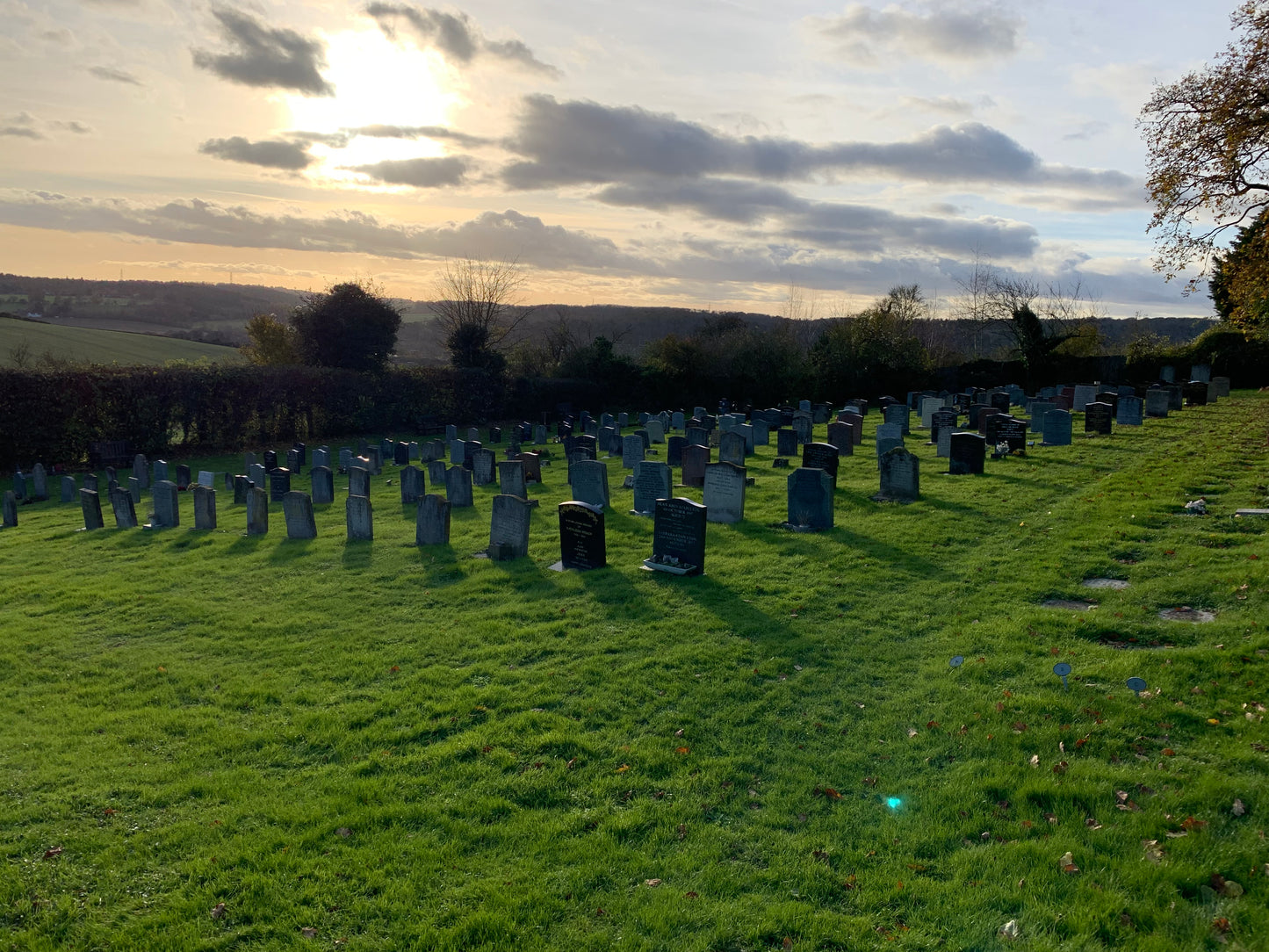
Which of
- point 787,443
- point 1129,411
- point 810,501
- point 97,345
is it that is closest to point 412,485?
point 810,501

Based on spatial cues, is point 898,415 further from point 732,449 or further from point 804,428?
point 732,449

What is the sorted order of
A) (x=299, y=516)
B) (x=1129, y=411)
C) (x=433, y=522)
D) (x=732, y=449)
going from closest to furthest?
(x=433, y=522), (x=299, y=516), (x=732, y=449), (x=1129, y=411)

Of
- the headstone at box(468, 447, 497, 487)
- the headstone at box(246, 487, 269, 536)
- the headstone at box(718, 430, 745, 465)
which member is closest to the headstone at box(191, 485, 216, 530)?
the headstone at box(246, 487, 269, 536)

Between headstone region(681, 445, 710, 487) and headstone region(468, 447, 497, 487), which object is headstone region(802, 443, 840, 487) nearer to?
headstone region(681, 445, 710, 487)

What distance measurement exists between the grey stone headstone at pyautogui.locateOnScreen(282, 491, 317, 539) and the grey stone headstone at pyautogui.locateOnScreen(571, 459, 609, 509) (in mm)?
4761

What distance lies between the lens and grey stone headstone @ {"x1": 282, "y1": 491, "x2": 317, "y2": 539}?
45.5 ft

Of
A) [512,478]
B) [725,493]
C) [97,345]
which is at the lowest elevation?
[512,478]

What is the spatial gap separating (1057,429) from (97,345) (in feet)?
165

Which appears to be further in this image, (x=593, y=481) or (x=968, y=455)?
(x=968, y=455)

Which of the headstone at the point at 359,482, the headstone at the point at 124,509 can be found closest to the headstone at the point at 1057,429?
the headstone at the point at 359,482

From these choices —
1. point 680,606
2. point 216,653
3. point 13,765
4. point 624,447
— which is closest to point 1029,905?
point 680,606

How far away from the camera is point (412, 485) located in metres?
16.8

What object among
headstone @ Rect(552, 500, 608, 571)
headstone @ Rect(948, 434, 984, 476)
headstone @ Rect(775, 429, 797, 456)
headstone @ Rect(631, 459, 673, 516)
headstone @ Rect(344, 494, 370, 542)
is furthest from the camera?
headstone @ Rect(775, 429, 797, 456)

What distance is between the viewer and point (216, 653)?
852 cm
